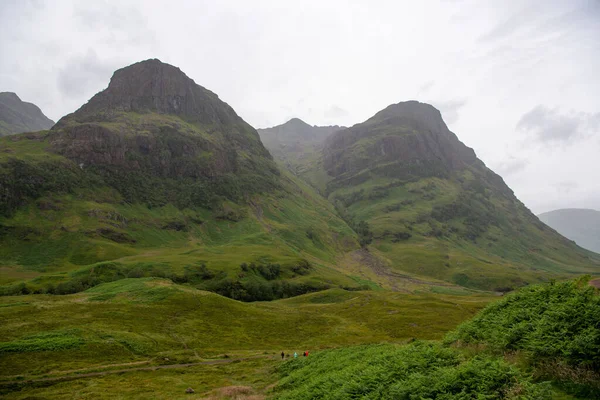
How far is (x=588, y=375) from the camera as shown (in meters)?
16.2

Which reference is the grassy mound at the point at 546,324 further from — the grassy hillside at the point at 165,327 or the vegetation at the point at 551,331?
the grassy hillside at the point at 165,327

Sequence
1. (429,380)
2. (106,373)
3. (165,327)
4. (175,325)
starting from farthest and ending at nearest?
(175,325) → (165,327) → (106,373) → (429,380)

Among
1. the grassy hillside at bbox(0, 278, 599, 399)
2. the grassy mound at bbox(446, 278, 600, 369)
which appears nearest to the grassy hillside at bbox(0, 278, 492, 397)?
the grassy hillside at bbox(0, 278, 599, 399)

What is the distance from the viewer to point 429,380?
734 inches

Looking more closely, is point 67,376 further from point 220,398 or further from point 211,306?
point 211,306

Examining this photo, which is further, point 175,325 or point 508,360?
point 175,325

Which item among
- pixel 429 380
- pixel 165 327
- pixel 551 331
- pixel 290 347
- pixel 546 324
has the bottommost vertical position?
pixel 290 347

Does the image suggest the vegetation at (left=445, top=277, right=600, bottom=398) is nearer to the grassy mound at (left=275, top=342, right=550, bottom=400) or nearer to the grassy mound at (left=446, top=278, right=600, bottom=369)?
the grassy mound at (left=446, top=278, right=600, bottom=369)

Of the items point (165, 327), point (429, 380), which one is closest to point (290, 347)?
point (165, 327)

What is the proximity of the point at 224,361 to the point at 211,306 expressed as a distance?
4099 centimetres

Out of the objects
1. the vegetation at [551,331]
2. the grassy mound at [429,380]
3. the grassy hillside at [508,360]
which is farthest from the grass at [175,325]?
the vegetation at [551,331]

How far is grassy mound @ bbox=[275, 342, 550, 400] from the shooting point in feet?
52.2

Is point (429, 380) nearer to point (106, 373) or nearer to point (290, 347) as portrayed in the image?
point (106, 373)

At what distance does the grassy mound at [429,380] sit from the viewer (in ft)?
52.2
